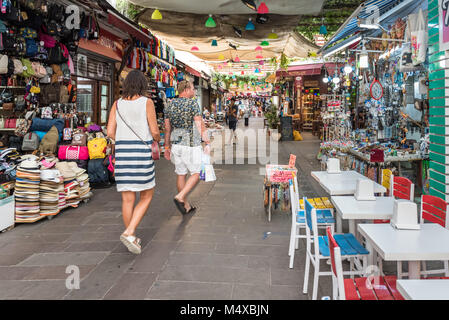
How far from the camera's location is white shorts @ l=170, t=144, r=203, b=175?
188 inches

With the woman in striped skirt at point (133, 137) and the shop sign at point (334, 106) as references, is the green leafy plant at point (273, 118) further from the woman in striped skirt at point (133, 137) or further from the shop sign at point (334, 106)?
the woman in striped skirt at point (133, 137)

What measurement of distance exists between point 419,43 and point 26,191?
5.43 metres

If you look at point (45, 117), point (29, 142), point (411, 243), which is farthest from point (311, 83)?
point (411, 243)

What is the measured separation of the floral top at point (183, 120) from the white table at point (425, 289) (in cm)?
335

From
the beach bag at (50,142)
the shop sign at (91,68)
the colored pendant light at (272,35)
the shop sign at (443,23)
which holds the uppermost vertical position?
the colored pendant light at (272,35)

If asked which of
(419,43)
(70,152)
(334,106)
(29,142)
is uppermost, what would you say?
(419,43)

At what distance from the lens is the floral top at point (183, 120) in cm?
468

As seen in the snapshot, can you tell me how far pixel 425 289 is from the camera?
1.66 metres

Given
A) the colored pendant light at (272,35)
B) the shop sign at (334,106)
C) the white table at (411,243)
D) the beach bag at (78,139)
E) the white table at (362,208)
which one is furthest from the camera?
Result: the shop sign at (334,106)

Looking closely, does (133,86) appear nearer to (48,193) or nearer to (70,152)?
(48,193)

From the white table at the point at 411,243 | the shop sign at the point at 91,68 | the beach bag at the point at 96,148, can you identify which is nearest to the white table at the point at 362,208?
the white table at the point at 411,243

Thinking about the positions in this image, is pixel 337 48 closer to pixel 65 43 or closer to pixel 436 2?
pixel 436 2

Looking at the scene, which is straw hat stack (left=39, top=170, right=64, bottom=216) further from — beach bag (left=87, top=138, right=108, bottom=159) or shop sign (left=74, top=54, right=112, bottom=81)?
shop sign (left=74, top=54, right=112, bottom=81)

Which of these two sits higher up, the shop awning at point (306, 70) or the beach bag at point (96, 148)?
the shop awning at point (306, 70)
